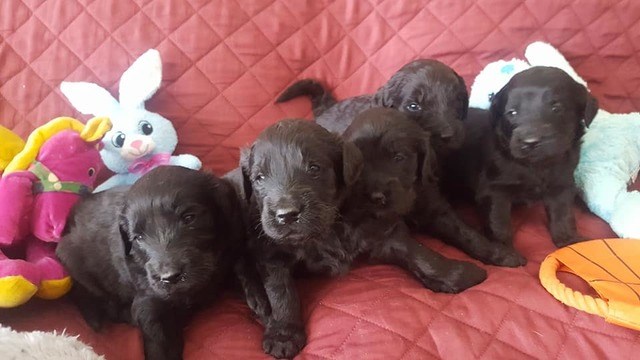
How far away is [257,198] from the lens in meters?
1.76

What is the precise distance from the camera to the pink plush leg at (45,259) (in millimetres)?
1768

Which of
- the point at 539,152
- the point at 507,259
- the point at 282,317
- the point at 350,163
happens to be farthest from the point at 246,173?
the point at 539,152

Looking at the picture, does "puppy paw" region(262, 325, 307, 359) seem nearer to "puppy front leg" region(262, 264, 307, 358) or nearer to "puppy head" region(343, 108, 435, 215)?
"puppy front leg" region(262, 264, 307, 358)

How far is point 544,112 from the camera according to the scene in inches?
81.1

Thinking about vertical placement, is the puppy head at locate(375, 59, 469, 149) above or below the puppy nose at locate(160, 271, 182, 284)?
above

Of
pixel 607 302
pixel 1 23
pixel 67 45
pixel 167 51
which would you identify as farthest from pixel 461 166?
pixel 1 23

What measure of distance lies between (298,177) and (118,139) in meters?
0.85

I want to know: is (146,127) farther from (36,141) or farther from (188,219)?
(188,219)

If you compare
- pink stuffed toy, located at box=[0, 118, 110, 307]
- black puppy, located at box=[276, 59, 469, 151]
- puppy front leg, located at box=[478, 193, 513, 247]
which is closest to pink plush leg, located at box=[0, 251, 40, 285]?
pink stuffed toy, located at box=[0, 118, 110, 307]

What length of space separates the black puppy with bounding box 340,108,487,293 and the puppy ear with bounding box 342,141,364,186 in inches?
2.7

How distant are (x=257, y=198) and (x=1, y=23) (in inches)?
52.9

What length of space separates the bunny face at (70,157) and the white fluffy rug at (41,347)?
0.64m

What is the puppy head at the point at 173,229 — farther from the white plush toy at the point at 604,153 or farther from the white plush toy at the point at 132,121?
the white plush toy at the point at 604,153

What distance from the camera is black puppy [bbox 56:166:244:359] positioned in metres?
1.65
